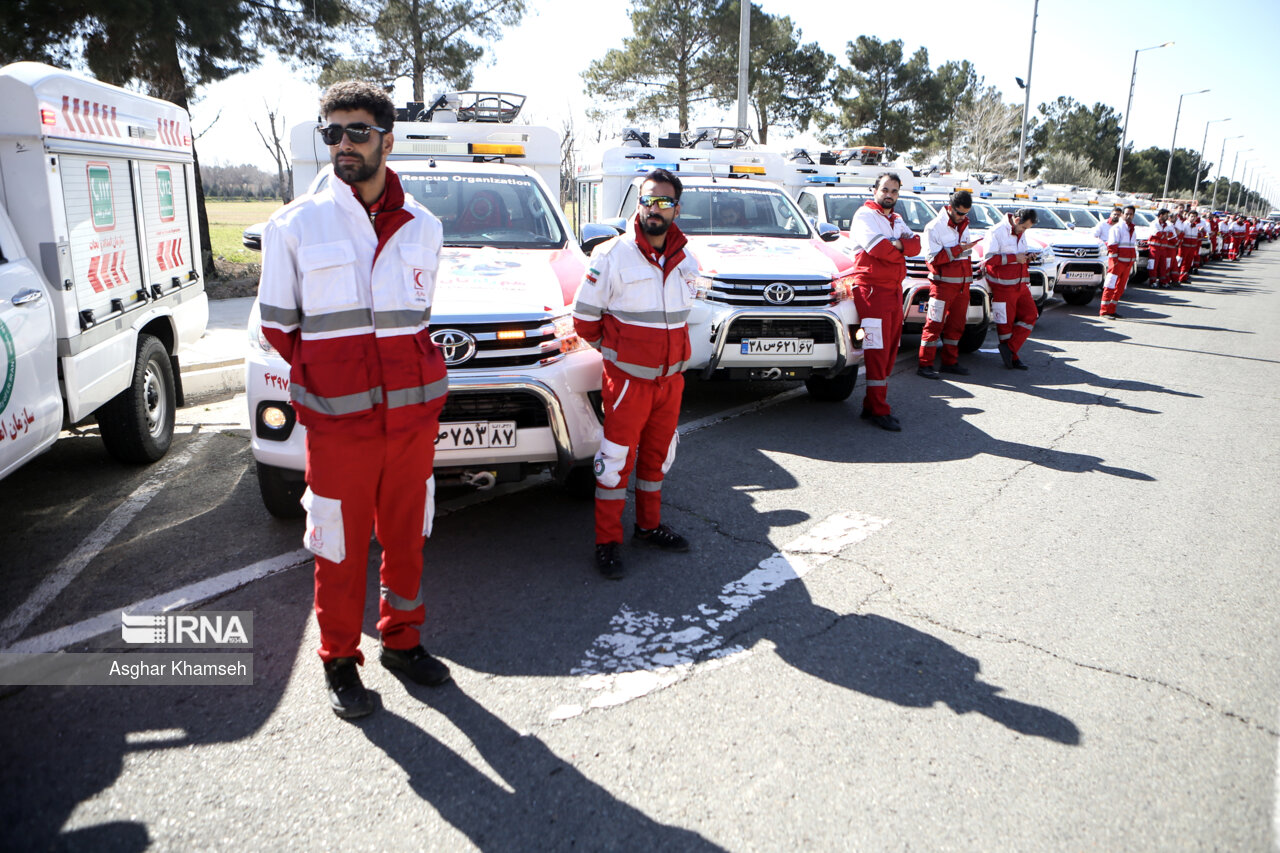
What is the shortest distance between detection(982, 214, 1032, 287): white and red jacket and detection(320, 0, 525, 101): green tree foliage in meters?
13.9

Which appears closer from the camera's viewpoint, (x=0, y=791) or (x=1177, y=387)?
(x=0, y=791)

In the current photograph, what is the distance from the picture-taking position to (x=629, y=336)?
13.6 ft

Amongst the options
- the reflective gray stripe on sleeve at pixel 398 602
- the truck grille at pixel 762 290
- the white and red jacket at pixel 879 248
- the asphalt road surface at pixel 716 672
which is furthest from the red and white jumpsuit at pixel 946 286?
the reflective gray stripe on sleeve at pixel 398 602


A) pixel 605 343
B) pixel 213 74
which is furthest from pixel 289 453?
pixel 213 74

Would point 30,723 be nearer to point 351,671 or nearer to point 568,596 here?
point 351,671

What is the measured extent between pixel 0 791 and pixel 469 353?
227cm

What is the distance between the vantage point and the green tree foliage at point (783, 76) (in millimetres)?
33031

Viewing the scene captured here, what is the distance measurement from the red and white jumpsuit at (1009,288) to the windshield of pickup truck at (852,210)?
128 cm

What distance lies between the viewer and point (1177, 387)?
915cm

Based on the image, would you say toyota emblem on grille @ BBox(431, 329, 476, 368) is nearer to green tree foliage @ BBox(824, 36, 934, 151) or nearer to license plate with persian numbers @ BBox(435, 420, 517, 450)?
license plate with persian numbers @ BBox(435, 420, 517, 450)

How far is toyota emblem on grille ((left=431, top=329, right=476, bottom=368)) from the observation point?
399 cm

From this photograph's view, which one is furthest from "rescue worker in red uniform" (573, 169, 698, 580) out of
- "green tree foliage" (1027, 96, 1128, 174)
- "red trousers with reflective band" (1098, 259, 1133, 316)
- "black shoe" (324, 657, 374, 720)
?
"green tree foliage" (1027, 96, 1128, 174)

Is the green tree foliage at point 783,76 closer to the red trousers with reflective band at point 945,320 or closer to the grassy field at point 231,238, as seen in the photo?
the grassy field at point 231,238

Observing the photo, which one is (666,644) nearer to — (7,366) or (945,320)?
(7,366)
